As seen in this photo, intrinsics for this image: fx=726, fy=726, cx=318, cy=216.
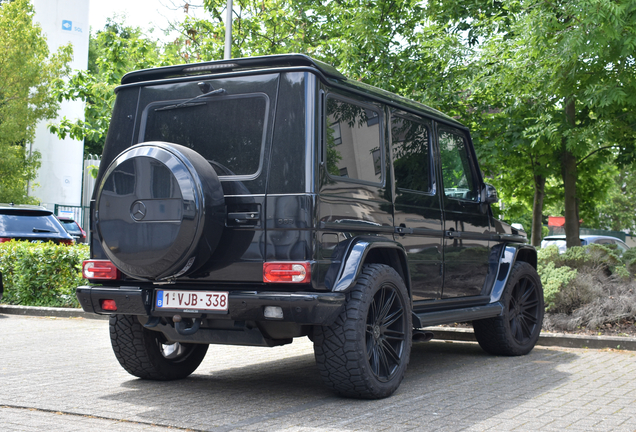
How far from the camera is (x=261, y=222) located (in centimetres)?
490

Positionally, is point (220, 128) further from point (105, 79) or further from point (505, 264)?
point (105, 79)

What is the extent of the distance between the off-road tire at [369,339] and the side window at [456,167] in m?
1.66

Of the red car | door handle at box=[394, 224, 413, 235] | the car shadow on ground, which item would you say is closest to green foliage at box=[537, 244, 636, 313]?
the car shadow on ground

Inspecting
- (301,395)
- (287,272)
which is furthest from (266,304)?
(301,395)

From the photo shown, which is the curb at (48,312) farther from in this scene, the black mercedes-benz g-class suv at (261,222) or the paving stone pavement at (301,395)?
the black mercedes-benz g-class suv at (261,222)

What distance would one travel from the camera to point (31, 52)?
2614 cm

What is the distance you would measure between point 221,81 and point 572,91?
613 cm

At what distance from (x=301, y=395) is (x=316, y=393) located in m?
0.14

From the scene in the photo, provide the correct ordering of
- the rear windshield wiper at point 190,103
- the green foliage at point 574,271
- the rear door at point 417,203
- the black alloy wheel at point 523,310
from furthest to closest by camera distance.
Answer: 1. the green foliage at point 574,271
2. the black alloy wheel at point 523,310
3. the rear door at point 417,203
4. the rear windshield wiper at point 190,103

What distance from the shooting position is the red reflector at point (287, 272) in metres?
4.70

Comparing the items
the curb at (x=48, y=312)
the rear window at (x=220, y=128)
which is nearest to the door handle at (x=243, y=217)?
the rear window at (x=220, y=128)

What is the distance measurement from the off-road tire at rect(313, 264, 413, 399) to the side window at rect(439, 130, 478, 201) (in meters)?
1.66

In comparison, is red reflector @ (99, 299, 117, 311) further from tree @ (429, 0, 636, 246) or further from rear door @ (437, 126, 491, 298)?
tree @ (429, 0, 636, 246)

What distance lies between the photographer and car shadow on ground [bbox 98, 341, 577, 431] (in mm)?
4664
